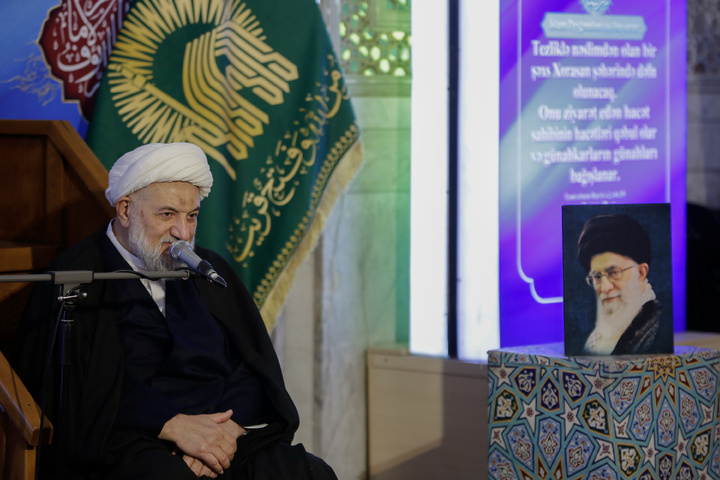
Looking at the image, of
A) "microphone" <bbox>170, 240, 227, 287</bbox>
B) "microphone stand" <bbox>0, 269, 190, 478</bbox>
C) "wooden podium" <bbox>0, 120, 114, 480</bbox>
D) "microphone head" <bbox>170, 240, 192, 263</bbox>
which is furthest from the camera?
"wooden podium" <bbox>0, 120, 114, 480</bbox>

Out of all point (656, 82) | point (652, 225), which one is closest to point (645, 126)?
point (656, 82)

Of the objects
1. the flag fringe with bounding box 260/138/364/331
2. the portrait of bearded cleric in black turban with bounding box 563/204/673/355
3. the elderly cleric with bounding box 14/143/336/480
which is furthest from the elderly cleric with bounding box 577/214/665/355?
the flag fringe with bounding box 260/138/364/331

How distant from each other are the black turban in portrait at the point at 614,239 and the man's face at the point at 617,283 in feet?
0.06

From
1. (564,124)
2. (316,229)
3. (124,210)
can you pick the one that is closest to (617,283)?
(564,124)

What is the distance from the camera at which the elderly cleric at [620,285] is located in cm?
301

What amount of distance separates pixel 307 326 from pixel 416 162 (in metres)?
0.87

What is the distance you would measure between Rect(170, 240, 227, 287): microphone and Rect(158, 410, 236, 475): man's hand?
1.48 feet

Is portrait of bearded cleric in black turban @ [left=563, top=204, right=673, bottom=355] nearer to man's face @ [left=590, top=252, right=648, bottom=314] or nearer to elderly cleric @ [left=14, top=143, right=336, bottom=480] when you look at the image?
man's face @ [left=590, top=252, right=648, bottom=314]

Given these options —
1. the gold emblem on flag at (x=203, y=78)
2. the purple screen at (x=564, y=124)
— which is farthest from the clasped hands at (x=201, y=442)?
the purple screen at (x=564, y=124)

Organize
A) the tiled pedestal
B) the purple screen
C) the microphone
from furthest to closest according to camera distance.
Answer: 1. the purple screen
2. the tiled pedestal
3. the microphone

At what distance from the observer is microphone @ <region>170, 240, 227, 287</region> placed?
2.23 m

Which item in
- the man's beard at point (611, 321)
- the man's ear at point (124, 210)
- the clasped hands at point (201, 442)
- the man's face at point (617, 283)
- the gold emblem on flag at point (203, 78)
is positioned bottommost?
the clasped hands at point (201, 442)

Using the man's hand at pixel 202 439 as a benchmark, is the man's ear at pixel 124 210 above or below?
above

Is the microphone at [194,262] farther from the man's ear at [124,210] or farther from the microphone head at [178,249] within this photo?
the man's ear at [124,210]
